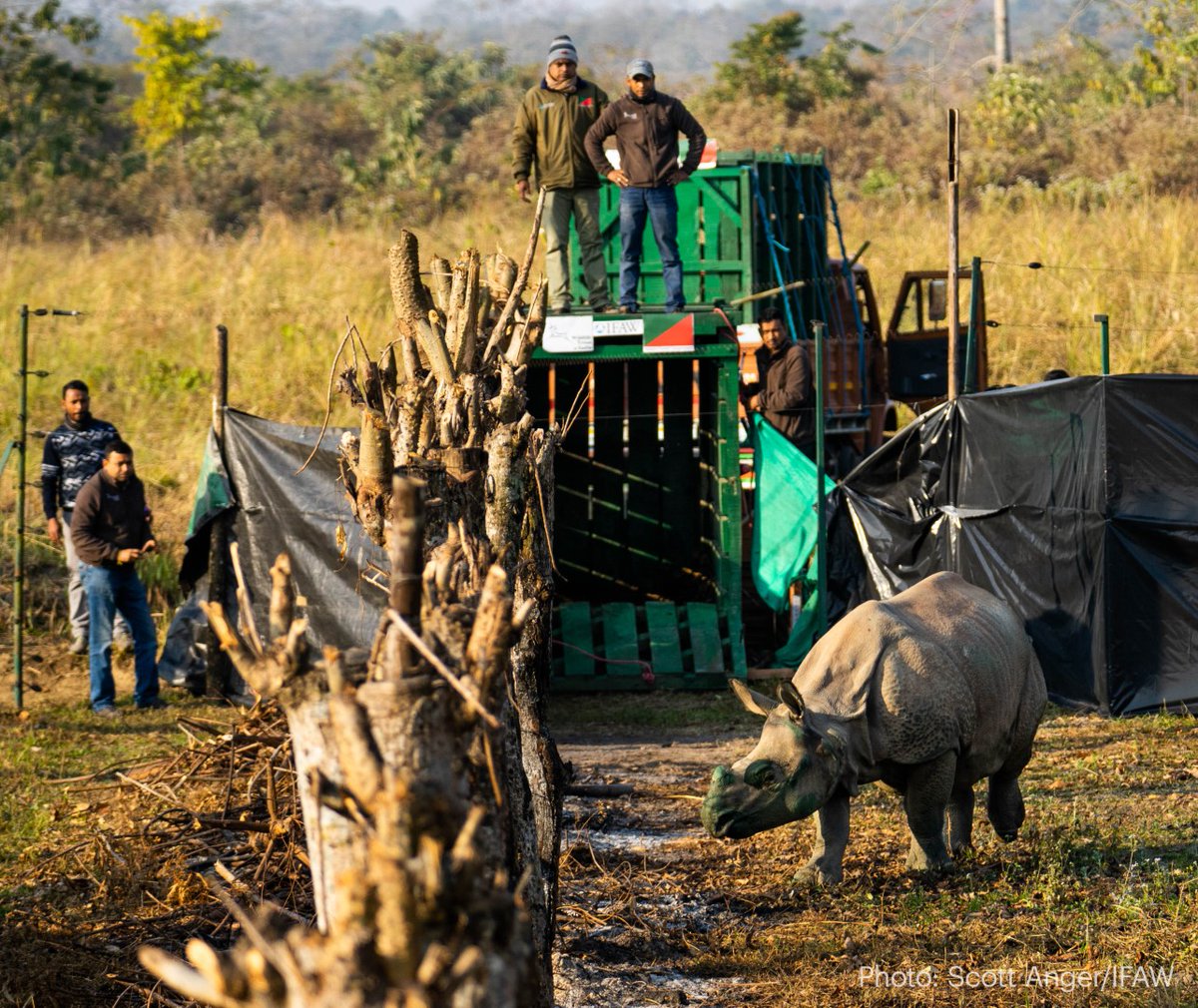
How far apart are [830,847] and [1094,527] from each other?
4625 millimetres

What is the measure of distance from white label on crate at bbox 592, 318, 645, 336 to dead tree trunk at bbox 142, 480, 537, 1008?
805 centimetres

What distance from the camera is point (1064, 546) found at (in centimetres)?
1161

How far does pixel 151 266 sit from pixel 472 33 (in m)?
112

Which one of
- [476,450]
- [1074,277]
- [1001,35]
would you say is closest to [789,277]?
[1074,277]

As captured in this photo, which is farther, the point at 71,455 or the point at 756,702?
the point at 71,455

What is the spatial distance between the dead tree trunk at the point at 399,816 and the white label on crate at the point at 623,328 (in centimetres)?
805

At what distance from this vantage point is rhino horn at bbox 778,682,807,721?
7281 millimetres

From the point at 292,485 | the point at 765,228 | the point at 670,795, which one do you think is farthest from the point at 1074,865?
the point at 765,228

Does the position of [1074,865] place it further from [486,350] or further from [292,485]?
[292,485]

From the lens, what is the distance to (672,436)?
13.8m

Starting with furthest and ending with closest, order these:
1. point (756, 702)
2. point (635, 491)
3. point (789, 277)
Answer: point (789, 277) < point (635, 491) < point (756, 702)

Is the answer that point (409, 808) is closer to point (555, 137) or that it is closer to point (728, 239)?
point (555, 137)

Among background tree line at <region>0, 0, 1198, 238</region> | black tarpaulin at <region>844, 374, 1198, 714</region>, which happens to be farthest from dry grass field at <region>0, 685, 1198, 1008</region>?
background tree line at <region>0, 0, 1198, 238</region>

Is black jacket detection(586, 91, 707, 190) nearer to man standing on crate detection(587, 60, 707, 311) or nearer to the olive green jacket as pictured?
man standing on crate detection(587, 60, 707, 311)
